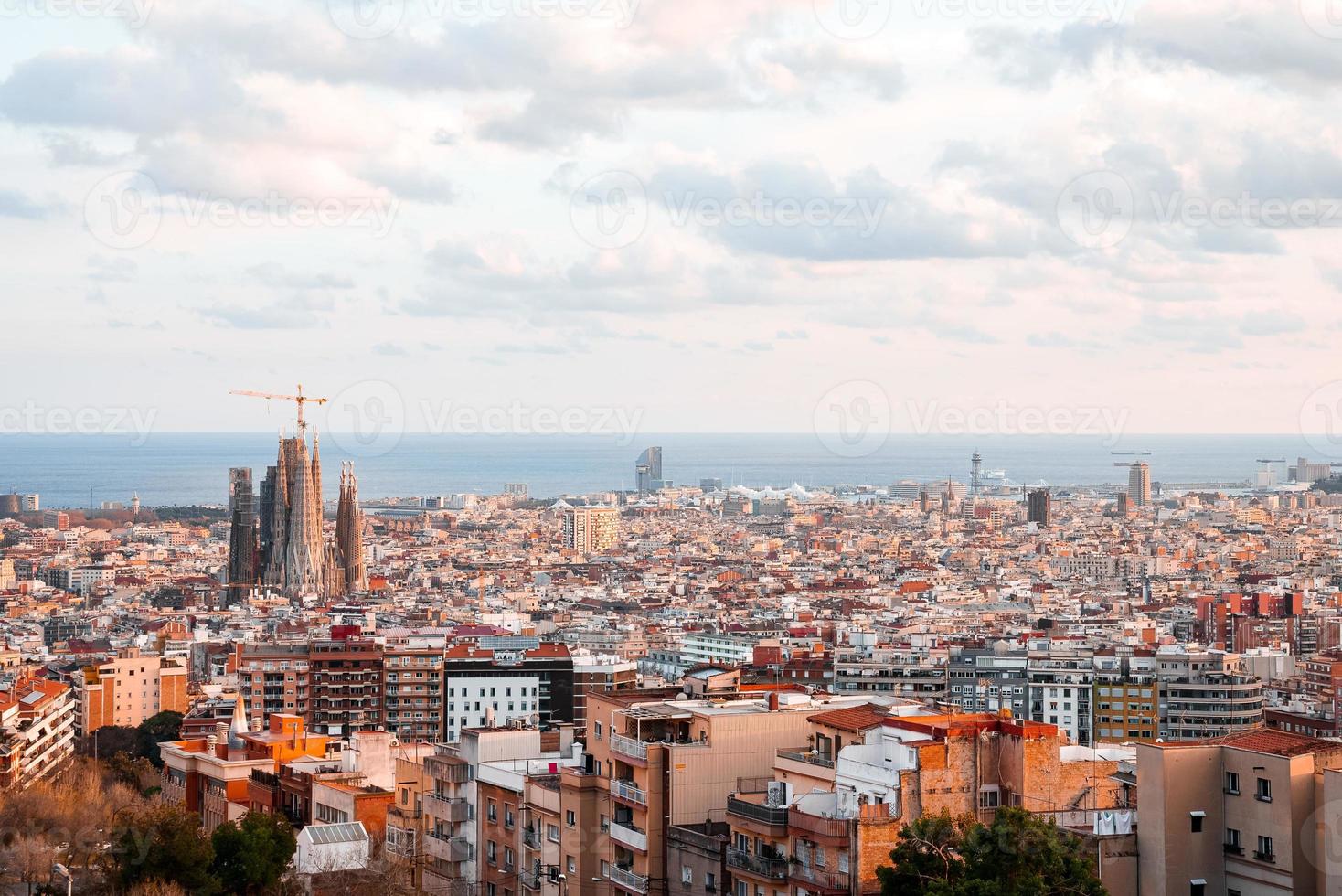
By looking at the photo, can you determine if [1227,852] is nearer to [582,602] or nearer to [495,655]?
[495,655]

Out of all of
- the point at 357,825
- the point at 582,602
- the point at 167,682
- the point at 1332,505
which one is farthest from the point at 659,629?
the point at 1332,505

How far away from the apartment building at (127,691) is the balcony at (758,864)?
28804 mm

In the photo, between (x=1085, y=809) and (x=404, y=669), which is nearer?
(x=1085, y=809)

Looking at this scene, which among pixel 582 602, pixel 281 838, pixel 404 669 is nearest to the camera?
pixel 281 838

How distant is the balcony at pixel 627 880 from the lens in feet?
57.7

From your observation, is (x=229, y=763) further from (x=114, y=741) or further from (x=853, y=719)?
(x=114, y=741)

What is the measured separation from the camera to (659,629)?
221 ft

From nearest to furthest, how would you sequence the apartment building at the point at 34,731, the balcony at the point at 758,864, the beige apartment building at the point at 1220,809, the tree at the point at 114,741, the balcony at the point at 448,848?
the beige apartment building at the point at 1220,809 < the balcony at the point at 758,864 < the balcony at the point at 448,848 < the apartment building at the point at 34,731 < the tree at the point at 114,741

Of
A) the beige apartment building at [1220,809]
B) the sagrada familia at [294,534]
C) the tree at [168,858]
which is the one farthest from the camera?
the sagrada familia at [294,534]

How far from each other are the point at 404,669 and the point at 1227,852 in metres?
28.7

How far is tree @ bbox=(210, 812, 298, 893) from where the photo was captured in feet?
64.3

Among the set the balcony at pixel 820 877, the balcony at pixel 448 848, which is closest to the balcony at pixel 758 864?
the balcony at pixel 820 877

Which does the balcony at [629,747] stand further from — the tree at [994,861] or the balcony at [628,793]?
the tree at [994,861]

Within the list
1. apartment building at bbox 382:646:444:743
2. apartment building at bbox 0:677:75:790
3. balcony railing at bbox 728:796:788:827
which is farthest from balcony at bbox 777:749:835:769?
apartment building at bbox 382:646:444:743
